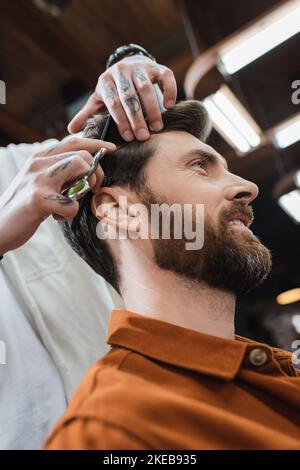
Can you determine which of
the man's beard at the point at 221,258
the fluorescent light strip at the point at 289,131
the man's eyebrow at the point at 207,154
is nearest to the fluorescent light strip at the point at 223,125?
the fluorescent light strip at the point at 289,131

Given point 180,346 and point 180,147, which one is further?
point 180,147

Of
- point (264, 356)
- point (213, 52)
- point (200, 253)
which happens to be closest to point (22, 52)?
point (213, 52)

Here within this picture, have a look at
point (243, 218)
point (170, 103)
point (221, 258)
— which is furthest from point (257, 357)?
point (170, 103)

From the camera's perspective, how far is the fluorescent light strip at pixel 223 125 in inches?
97.6

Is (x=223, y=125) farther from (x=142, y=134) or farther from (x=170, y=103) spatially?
(x=142, y=134)

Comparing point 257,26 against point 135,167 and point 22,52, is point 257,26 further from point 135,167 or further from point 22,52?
point 22,52

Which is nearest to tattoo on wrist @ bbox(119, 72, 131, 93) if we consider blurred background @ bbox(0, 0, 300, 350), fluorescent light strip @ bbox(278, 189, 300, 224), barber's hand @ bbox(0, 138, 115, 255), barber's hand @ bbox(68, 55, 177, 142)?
barber's hand @ bbox(68, 55, 177, 142)

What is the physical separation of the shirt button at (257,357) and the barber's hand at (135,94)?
67cm

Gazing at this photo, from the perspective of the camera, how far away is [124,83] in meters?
1.20

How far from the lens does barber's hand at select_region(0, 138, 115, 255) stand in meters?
0.99

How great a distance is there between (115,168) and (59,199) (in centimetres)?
31

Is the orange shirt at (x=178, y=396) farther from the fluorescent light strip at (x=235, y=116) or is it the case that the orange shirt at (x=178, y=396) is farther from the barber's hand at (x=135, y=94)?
the fluorescent light strip at (x=235, y=116)

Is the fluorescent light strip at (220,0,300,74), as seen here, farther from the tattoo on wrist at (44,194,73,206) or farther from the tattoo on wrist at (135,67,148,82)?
the tattoo on wrist at (44,194,73,206)

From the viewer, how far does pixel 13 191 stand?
1.05 meters
